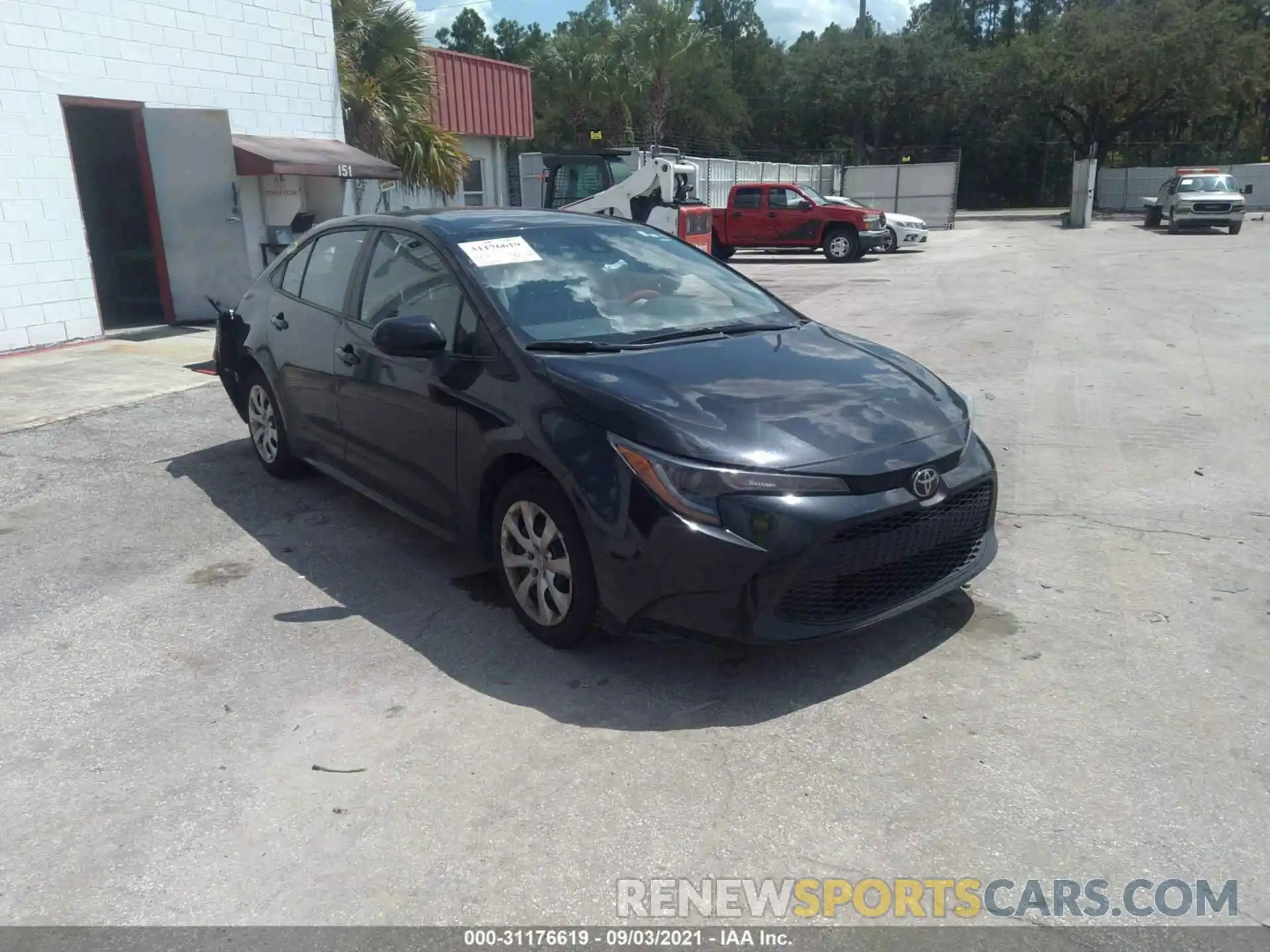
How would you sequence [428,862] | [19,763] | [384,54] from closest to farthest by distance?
[428,862] → [19,763] → [384,54]

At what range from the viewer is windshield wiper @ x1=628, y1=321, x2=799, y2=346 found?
4.20 meters

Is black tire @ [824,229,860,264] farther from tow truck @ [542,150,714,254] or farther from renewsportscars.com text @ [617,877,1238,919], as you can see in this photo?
renewsportscars.com text @ [617,877,1238,919]

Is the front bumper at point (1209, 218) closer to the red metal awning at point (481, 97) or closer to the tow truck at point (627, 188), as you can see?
the tow truck at point (627, 188)

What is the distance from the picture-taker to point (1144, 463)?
6.17 meters

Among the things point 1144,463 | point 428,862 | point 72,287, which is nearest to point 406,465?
point 428,862

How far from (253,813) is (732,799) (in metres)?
1.44

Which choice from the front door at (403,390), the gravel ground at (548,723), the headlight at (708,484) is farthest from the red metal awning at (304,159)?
the headlight at (708,484)

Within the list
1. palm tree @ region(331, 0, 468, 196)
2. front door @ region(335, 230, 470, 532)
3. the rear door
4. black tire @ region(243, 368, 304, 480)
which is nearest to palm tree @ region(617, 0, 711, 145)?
the rear door

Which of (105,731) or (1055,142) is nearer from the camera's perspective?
(105,731)

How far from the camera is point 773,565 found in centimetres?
328

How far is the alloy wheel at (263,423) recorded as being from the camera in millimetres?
5941

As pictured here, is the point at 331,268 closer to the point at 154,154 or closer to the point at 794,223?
the point at 154,154

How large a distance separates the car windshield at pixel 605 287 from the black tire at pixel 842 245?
18.1 meters

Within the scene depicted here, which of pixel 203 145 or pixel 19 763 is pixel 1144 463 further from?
pixel 203 145
